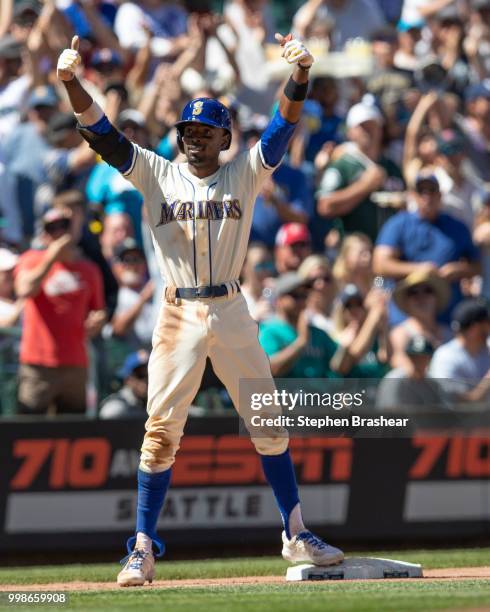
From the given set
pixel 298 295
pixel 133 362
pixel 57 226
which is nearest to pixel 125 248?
pixel 57 226

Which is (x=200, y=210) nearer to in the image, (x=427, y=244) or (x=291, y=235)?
(x=291, y=235)

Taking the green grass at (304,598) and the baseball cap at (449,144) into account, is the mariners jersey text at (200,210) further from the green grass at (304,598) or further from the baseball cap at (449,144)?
the baseball cap at (449,144)

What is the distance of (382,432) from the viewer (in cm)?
979

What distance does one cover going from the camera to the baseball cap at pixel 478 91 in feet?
42.8

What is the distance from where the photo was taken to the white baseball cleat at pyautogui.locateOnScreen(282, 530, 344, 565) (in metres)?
7.01

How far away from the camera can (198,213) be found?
6844 millimetres

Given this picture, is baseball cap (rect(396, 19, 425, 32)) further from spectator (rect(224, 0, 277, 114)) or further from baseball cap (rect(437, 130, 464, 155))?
baseball cap (rect(437, 130, 464, 155))

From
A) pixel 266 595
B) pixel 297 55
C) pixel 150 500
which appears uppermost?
pixel 297 55

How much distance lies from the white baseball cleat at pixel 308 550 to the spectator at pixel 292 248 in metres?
3.78

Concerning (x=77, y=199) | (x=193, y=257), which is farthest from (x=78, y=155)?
(x=193, y=257)

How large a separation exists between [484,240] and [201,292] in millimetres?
5297

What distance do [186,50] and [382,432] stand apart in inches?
174

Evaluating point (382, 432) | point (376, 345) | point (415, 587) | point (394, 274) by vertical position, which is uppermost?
point (394, 274)

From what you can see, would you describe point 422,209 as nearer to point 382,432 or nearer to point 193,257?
point 382,432
